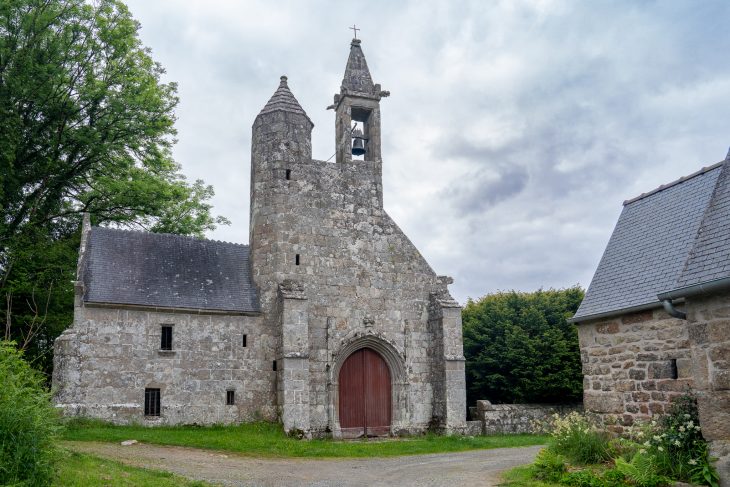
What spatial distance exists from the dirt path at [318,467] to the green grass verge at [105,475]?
686 mm

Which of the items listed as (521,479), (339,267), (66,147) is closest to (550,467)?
(521,479)

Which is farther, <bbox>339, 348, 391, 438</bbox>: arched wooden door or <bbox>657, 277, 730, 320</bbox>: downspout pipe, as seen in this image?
<bbox>339, 348, 391, 438</bbox>: arched wooden door

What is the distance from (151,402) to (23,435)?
9.53 m

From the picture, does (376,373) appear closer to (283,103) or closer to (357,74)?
(283,103)

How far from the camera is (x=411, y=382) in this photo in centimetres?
1933

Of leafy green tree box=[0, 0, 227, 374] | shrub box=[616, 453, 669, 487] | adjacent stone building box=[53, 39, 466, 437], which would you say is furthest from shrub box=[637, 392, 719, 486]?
leafy green tree box=[0, 0, 227, 374]

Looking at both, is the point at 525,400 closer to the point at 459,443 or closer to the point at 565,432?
the point at 459,443

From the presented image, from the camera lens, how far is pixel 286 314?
17719mm

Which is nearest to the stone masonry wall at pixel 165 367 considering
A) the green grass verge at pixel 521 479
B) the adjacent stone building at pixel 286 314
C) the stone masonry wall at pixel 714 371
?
the adjacent stone building at pixel 286 314

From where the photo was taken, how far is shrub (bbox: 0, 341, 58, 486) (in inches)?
290

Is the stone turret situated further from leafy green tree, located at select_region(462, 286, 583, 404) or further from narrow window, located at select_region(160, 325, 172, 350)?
leafy green tree, located at select_region(462, 286, 583, 404)

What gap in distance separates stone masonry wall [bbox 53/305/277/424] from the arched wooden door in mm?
2167

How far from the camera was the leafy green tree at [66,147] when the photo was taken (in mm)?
20656

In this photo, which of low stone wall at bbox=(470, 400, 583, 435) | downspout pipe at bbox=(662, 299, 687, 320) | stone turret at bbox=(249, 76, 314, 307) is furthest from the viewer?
low stone wall at bbox=(470, 400, 583, 435)
